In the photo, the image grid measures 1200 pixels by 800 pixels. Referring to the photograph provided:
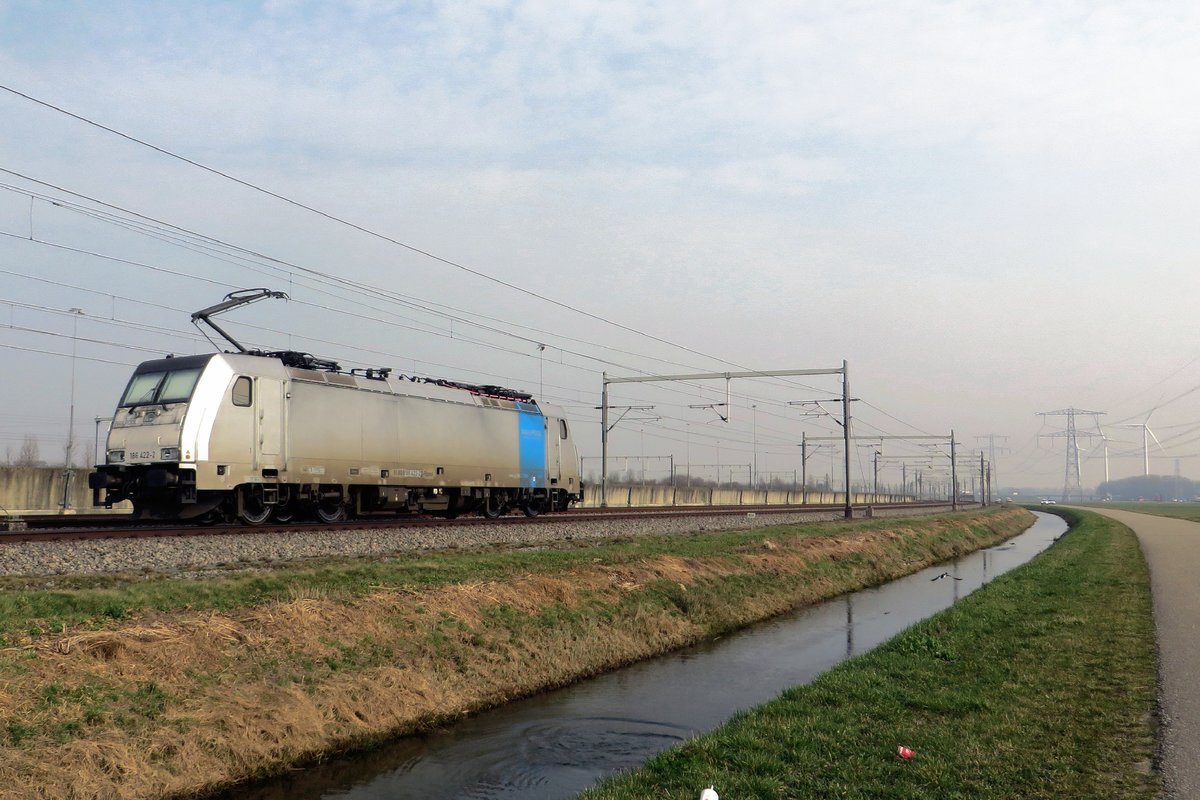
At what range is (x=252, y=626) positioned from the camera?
10.9m

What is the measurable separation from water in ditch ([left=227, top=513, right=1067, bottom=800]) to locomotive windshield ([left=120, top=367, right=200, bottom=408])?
44.0 ft

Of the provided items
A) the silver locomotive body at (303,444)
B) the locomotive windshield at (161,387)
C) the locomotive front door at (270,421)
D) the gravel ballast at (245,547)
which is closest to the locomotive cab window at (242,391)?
the silver locomotive body at (303,444)

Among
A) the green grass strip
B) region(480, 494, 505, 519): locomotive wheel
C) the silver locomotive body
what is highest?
the silver locomotive body

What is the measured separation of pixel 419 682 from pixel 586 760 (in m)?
2.57

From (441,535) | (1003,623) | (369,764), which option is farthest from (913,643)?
(441,535)

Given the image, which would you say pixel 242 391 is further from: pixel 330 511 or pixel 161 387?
pixel 330 511

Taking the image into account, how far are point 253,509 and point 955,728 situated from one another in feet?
62.6

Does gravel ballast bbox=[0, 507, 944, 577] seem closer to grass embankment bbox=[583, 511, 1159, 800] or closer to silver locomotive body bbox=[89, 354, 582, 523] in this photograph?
silver locomotive body bbox=[89, 354, 582, 523]

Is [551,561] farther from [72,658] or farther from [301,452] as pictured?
[72,658]

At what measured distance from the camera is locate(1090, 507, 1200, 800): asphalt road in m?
7.19

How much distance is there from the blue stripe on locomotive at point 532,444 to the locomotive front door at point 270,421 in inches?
436

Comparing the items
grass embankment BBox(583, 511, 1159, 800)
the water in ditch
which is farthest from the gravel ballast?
grass embankment BBox(583, 511, 1159, 800)

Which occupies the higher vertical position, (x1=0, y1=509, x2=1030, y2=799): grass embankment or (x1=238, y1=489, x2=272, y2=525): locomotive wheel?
(x1=238, y1=489, x2=272, y2=525): locomotive wheel

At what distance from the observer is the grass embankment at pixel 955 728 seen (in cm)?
723
